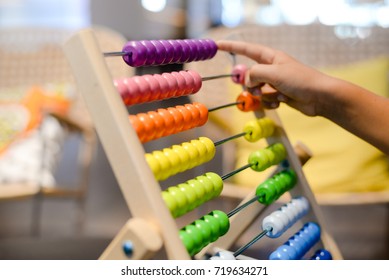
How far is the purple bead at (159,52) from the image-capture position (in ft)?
2.59

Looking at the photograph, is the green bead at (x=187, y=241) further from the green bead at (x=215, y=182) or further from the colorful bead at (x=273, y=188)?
the colorful bead at (x=273, y=188)

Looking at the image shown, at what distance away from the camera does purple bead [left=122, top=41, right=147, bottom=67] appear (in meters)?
0.75

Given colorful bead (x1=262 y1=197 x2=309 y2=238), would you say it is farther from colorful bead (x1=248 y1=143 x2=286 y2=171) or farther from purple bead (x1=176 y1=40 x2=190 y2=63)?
purple bead (x1=176 y1=40 x2=190 y2=63)

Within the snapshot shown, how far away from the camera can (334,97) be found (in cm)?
88

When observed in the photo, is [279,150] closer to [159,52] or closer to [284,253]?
[284,253]

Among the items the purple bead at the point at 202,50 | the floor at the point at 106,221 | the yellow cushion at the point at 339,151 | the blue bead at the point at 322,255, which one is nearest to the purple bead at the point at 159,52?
the purple bead at the point at 202,50

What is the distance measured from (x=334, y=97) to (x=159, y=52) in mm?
286

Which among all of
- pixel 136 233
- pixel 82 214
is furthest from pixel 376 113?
pixel 82 214

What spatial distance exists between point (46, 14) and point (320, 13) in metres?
2.14

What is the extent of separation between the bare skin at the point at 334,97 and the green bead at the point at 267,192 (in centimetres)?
15

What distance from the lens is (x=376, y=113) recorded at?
878 millimetres

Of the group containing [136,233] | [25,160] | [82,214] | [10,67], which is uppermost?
[136,233]

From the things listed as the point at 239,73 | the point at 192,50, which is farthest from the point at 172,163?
the point at 239,73
